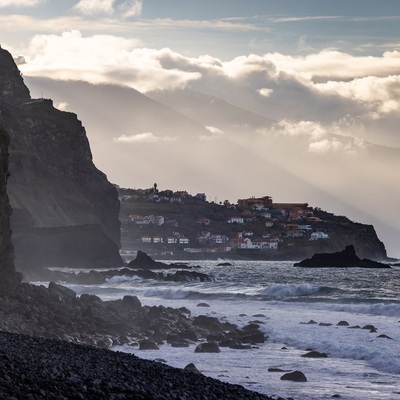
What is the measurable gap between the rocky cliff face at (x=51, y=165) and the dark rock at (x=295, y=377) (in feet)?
326

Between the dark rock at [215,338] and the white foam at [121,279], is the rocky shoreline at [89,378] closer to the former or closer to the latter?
the dark rock at [215,338]

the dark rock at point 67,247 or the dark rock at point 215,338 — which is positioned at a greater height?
the dark rock at point 67,247

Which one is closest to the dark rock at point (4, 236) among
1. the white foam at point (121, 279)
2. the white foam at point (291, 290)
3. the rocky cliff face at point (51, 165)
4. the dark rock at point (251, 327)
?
the dark rock at point (251, 327)

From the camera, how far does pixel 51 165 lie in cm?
15025

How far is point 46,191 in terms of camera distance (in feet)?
442

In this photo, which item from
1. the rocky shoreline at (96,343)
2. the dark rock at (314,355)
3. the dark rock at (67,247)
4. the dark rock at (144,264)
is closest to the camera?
the rocky shoreline at (96,343)

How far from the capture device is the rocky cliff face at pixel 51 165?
432ft

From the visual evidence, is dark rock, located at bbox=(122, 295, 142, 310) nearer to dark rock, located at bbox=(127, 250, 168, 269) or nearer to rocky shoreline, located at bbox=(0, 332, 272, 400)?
rocky shoreline, located at bbox=(0, 332, 272, 400)

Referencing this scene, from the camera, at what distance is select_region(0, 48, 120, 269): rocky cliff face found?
132m

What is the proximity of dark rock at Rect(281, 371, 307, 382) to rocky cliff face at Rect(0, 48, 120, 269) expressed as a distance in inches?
3913

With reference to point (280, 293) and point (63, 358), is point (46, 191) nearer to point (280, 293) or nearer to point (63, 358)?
point (280, 293)

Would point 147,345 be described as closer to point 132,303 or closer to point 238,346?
point 238,346

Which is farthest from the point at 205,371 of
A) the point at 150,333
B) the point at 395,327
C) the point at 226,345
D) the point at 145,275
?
the point at 145,275

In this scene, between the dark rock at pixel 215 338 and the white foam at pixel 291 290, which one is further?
the white foam at pixel 291 290
